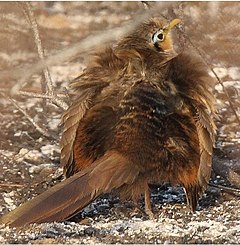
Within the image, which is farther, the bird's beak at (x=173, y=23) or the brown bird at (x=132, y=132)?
the bird's beak at (x=173, y=23)

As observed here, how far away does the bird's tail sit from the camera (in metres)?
4.22

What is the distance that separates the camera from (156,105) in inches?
179

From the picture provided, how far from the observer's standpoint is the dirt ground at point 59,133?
431 cm

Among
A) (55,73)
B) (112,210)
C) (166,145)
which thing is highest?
(55,73)

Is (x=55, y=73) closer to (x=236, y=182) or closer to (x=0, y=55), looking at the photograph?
(x=0, y=55)

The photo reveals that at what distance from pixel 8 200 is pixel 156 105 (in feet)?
3.50

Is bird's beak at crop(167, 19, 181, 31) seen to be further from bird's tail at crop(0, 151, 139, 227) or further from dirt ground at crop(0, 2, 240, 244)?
bird's tail at crop(0, 151, 139, 227)

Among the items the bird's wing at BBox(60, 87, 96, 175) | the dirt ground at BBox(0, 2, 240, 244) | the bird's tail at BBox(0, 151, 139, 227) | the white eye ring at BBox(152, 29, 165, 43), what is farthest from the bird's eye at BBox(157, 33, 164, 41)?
the bird's tail at BBox(0, 151, 139, 227)

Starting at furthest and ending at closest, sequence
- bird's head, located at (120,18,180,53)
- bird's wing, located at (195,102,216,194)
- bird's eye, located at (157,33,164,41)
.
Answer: bird's eye, located at (157,33,164,41) → bird's head, located at (120,18,180,53) → bird's wing, located at (195,102,216,194)

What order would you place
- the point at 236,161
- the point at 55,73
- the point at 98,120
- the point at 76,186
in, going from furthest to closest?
the point at 55,73
the point at 236,161
the point at 98,120
the point at 76,186

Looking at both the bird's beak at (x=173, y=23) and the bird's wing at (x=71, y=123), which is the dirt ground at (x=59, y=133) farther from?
the bird's wing at (x=71, y=123)

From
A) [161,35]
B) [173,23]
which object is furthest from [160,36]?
[173,23]

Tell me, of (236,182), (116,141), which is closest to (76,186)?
(116,141)

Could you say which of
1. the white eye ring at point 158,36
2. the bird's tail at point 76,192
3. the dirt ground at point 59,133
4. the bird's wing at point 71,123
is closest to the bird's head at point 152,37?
the white eye ring at point 158,36
